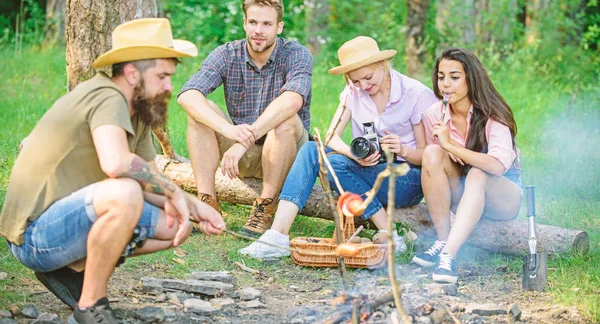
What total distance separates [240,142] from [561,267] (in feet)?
6.66

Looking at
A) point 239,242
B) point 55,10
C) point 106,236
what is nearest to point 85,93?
point 106,236

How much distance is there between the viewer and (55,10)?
39.8 ft

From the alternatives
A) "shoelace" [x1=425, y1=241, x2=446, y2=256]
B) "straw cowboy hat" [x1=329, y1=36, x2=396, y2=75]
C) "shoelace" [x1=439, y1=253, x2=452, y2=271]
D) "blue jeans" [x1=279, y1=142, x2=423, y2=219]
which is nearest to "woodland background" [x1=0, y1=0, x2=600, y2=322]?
"shoelace" [x1=425, y1=241, x2=446, y2=256]

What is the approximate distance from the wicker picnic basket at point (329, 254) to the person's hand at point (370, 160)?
372mm

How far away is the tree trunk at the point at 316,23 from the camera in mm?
14242

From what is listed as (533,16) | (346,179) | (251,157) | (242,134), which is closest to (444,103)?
(346,179)

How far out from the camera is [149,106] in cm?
348

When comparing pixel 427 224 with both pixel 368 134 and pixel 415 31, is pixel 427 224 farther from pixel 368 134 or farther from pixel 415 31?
pixel 415 31

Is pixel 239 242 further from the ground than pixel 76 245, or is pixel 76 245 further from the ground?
pixel 76 245

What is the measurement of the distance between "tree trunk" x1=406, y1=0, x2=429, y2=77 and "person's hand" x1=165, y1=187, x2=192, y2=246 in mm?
8487

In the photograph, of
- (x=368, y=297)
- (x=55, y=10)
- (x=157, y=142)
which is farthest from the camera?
(x=55, y=10)

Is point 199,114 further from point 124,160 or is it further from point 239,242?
point 124,160

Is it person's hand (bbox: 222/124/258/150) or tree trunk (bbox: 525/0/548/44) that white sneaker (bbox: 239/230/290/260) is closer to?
person's hand (bbox: 222/124/258/150)

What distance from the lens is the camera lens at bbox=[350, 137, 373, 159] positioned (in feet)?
16.0
